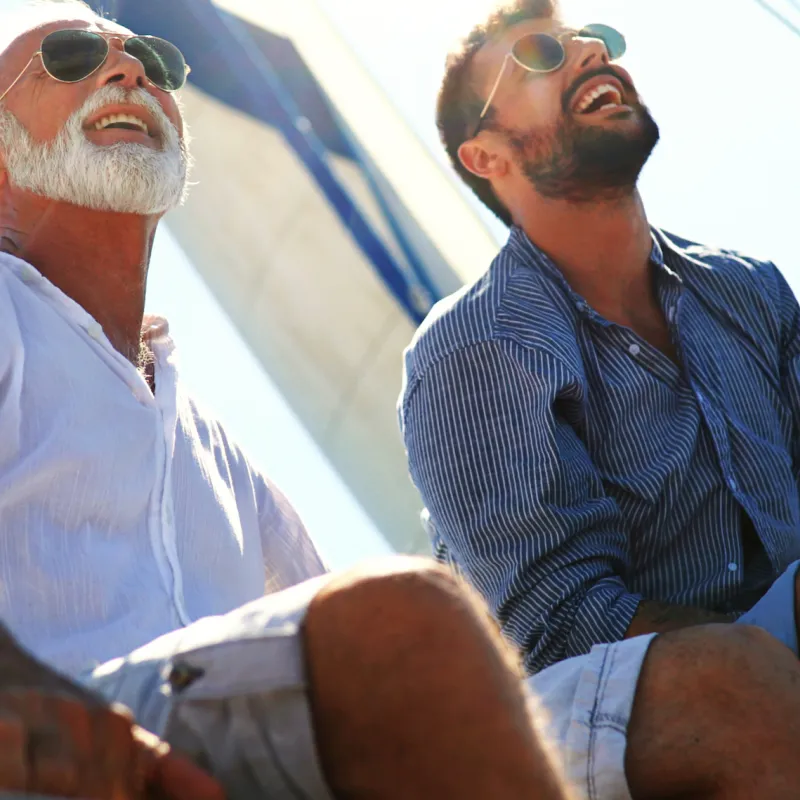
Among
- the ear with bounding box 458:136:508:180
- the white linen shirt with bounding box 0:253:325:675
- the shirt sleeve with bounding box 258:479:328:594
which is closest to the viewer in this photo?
the white linen shirt with bounding box 0:253:325:675

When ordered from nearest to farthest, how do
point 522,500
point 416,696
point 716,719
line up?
point 416,696 → point 716,719 → point 522,500

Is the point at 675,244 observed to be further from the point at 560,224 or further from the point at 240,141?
the point at 240,141

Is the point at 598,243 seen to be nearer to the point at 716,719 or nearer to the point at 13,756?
the point at 716,719

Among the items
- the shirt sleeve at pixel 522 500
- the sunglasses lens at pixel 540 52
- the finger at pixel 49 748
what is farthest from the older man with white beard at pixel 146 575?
the sunglasses lens at pixel 540 52

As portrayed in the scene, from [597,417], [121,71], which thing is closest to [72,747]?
[597,417]

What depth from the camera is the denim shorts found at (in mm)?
1300

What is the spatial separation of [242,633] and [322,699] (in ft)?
0.30

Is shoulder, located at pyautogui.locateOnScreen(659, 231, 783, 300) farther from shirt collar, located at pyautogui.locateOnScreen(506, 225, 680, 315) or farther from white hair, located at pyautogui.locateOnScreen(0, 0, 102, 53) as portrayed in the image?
white hair, located at pyautogui.locateOnScreen(0, 0, 102, 53)

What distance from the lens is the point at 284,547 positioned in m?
2.03

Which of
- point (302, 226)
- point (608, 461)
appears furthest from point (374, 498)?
point (608, 461)

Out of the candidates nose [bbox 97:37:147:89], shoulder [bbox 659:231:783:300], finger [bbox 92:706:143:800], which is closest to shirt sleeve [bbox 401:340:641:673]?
shoulder [bbox 659:231:783:300]

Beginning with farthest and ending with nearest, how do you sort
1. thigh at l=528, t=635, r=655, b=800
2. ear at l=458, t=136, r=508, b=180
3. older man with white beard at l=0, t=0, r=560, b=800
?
ear at l=458, t=136, r=508, b=180 < thigh at l=528, t=635, r=655, b=800 < older man with white beard at l=0, t=0, r=560, b=800

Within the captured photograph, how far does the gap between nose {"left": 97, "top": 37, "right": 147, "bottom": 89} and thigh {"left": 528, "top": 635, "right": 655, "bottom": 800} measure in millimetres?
1386

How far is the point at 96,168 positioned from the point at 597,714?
1.29m
